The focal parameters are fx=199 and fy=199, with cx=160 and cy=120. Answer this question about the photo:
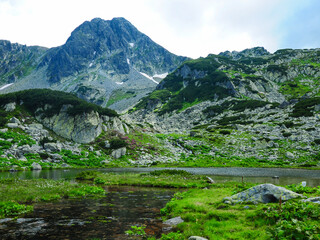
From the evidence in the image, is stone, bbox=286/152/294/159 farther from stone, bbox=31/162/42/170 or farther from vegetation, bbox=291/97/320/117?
stone, bbox=31/162/42/170

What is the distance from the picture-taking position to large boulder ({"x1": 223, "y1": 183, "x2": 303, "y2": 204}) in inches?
556

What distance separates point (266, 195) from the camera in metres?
15.1

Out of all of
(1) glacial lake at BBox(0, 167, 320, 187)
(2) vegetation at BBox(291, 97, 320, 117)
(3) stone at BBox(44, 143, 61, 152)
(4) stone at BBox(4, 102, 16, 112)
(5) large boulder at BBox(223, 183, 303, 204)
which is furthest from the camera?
(2) vegetation at BBox(291, 97, 320, 117)

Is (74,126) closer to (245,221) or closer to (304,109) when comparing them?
(245,221)

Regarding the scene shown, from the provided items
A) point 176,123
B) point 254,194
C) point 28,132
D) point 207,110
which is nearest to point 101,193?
point 254,194

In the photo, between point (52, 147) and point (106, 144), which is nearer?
point (52, 147)

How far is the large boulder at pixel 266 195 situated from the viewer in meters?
14.1

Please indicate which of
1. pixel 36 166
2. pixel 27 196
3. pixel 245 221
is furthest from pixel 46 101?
pixel 245 221

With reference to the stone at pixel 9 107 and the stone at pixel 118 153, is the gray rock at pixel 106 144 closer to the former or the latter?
the stone at pixel 118 153

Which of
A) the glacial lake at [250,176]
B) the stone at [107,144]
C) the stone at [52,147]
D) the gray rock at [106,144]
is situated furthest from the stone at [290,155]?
the stone at [52,147]

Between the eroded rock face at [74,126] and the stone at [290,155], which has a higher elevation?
the eroded rock face at [74,126]

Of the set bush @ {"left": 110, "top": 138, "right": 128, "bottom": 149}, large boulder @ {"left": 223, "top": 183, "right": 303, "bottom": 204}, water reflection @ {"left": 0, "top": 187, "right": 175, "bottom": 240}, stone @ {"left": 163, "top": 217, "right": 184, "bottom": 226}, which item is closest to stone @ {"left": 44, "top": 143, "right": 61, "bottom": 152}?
bush @ {"left": 110, "top": 138, "right": 128, "bottom": 149}

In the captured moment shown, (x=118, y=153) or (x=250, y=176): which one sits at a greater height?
(x=118, y=153)

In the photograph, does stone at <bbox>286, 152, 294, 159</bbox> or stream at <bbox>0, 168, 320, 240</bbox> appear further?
stone at <bbox>286, 152, 294, 159</bbox>
